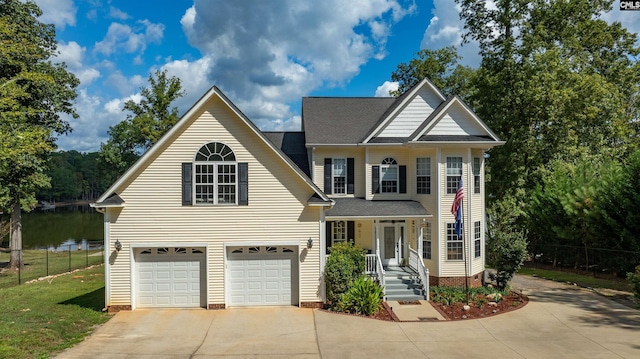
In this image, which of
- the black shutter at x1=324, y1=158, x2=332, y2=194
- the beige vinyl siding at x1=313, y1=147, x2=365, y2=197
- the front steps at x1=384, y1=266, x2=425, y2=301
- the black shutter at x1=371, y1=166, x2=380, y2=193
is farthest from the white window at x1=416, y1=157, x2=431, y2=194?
the black shutter at x1=324, y1=158, x2=332, y2=194

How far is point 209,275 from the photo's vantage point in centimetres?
1433

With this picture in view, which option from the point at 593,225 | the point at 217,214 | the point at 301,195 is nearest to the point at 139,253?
→ the point at 217,214

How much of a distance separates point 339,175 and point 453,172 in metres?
5.32

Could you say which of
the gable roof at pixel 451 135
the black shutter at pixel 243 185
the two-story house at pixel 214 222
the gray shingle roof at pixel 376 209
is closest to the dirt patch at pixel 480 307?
the two-story house at pixel 214 222

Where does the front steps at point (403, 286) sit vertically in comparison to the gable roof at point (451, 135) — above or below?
below

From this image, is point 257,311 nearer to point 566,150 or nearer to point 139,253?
point 139,253

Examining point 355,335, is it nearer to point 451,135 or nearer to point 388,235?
point 388,235

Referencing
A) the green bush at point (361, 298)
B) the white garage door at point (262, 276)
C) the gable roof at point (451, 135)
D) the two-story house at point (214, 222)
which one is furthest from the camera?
the gable roof at point (451, 135)

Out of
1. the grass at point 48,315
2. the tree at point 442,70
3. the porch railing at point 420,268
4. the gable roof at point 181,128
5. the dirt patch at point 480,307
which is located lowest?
the dirt patch at point 480,307

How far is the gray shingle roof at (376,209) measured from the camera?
16609 mm

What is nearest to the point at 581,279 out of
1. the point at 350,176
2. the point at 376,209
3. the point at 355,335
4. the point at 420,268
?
the point at 420,268

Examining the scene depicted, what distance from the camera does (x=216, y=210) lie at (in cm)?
1433

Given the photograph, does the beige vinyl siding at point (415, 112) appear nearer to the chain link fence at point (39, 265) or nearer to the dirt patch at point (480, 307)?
the dirt patch at point (480, 307)

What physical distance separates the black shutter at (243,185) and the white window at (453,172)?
9.02 metres
